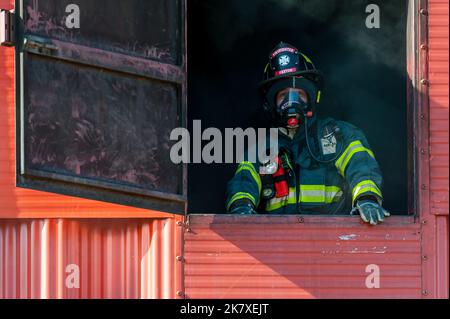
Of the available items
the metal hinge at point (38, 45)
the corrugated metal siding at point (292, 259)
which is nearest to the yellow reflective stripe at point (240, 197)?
the corrugated metal siding at point (292, 259)

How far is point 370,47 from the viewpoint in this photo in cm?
752

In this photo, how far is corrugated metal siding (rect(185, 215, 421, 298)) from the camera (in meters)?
5.96

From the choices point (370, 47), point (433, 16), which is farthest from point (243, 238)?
point (370, 47)

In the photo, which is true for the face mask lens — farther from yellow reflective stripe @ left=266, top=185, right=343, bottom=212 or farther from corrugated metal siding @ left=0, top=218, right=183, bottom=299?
corrugated metal siding @ left=0, top=218, right=183, bottom=299

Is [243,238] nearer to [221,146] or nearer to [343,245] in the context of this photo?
[343,245]

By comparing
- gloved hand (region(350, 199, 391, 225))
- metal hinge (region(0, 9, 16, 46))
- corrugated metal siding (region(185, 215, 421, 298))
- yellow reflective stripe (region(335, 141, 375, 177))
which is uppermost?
metal hinge (region(0, 9, 16, 46))

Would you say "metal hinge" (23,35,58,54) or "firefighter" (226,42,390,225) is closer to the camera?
"metal hinge" (23,35,58,54)

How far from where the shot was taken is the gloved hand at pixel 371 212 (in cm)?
600

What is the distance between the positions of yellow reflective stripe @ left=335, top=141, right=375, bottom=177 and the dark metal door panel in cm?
124

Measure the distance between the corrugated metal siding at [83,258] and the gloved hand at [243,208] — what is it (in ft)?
1.92

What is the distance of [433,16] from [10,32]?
2.40 m

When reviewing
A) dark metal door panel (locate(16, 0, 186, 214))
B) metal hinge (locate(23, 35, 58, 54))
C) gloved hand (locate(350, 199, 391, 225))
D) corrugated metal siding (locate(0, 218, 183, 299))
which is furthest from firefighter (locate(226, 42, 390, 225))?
metal hinge (locate(23, 35, 58, 54))

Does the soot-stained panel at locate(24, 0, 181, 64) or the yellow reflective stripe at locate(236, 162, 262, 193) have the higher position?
the soot-stained panel at locate(24, 0, 181, 64)

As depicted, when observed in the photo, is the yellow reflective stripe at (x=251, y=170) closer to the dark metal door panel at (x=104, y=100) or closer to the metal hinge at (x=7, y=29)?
the dark metal door panel at (x=104, y=100)
